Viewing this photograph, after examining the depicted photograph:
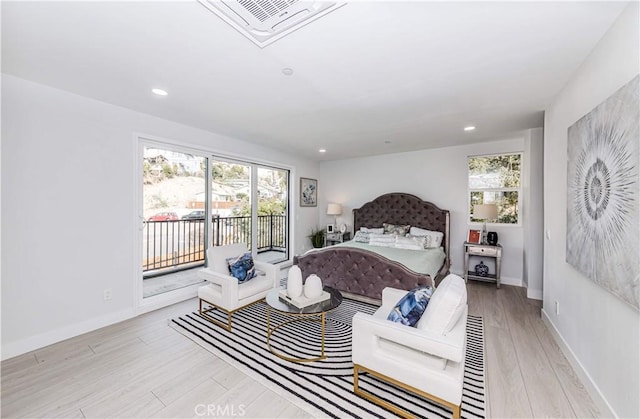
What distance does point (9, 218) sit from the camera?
223cm

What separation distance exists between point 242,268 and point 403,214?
3334 mm

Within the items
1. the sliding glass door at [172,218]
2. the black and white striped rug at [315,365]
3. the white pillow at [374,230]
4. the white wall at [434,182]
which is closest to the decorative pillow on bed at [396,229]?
the white pillow at [374,230]

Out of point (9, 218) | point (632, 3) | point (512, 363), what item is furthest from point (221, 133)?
point (512, 363)

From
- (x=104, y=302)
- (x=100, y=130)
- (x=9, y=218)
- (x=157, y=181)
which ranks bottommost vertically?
(x=104, y=302)

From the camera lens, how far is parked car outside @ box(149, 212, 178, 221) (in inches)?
147

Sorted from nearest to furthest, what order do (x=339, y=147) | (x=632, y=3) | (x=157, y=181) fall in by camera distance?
(x=632, y=3) < (x=157, y=181) < (x=339, y=147)

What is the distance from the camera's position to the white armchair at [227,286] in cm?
273

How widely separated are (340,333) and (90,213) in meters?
2.97

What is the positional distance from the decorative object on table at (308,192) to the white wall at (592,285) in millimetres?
4209

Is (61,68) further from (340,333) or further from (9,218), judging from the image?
(340,333)

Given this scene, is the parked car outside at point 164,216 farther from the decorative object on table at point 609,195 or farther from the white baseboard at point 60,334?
the decorative object on table at point 609,195

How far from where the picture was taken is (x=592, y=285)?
1.81m

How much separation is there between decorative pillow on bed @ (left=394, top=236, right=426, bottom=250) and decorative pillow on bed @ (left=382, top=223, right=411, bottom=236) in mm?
430

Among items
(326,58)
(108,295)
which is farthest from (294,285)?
(108,295)
